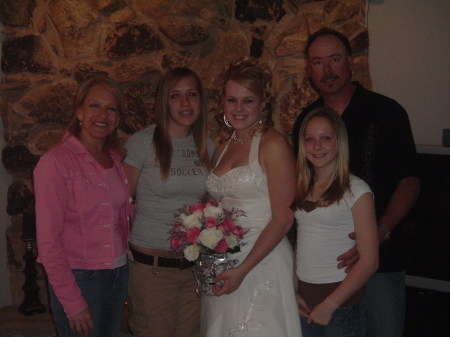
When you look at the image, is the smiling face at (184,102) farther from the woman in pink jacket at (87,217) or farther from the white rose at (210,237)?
the white rose at (210,237)

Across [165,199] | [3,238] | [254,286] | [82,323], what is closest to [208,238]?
[254,286]

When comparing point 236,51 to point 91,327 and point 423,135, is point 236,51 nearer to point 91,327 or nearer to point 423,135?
point 423,135

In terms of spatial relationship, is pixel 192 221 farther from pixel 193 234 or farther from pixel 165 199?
pixel 165 199

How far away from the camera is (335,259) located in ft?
6.53

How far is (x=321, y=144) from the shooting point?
203cm

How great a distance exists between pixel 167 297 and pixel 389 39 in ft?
7.93

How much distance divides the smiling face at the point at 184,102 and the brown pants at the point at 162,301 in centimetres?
78

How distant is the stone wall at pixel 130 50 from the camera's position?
3340 mm

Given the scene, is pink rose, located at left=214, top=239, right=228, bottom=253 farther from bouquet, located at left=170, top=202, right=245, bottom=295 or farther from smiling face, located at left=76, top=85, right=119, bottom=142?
smiling face, located at left=76, top=85, right=119, bottom=142

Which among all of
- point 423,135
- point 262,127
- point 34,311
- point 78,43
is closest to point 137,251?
point 262,127

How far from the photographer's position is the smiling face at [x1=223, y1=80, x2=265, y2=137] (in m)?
Result: 2.24

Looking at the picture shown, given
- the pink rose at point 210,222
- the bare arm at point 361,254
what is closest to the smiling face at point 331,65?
the bare arm at point 361,254

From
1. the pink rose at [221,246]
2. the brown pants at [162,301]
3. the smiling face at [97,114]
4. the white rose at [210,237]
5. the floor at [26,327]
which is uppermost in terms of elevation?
the smiling face at [97,114]

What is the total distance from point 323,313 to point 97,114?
1.39m
